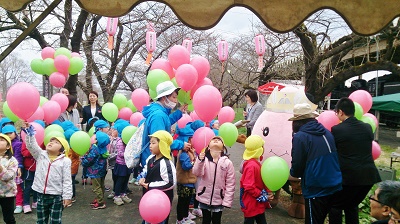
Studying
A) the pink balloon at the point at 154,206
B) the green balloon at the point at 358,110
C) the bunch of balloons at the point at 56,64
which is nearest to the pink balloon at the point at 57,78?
the bunch of balloons at the point at 56,64

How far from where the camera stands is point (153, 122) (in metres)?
3.46

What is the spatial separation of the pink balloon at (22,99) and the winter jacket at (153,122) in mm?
1259

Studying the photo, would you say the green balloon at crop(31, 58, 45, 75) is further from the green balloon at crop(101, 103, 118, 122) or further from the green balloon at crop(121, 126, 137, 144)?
the green balloon at crop(121, 126, 137, 144)

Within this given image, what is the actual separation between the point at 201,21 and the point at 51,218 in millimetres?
2842

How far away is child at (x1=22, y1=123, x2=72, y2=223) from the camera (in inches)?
136

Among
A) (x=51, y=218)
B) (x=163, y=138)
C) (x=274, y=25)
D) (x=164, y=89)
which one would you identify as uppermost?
(x=274, y=25)

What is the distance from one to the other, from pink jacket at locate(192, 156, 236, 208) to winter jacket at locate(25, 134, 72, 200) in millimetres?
1476

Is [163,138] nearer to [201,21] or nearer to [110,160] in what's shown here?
[201,21]

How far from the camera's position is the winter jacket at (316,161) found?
3178 mm

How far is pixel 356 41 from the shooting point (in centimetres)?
686

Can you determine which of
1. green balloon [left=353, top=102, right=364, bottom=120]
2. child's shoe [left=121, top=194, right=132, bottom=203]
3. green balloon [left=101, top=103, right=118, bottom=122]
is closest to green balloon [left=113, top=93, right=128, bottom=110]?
green balloon [left=101, top=103, right=118, bottom=122]

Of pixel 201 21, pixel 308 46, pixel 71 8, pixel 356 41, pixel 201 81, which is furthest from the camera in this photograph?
pixel 71 8

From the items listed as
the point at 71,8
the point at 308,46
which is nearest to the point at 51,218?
the point at 308,46

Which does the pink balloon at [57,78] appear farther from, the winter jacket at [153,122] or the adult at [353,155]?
the adult at [353,155]
